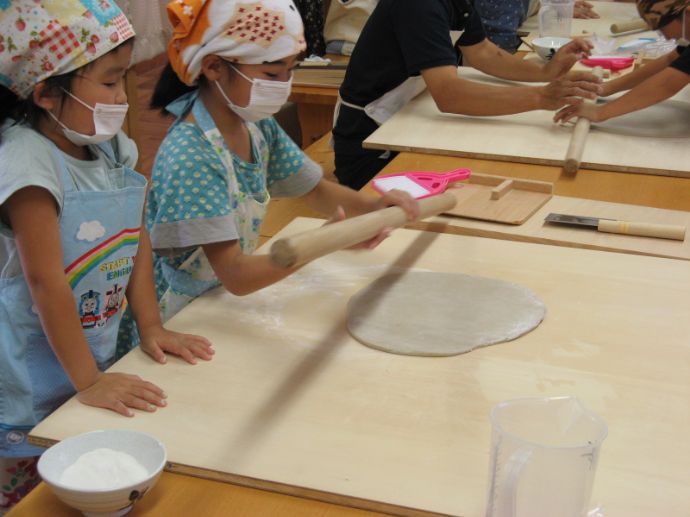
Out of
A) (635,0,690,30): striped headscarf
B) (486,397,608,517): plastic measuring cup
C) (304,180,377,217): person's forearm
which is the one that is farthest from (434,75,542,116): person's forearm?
(486,397,608,517): plastic measuring cup

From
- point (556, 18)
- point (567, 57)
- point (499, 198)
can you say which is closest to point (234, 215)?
point (499, 198)

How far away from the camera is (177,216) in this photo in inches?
51.7

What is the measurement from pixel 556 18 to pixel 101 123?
8.64 feet

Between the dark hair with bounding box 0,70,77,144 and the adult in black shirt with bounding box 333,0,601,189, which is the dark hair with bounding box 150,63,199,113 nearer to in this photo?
the dark hair with bounding box 0,70,77,144

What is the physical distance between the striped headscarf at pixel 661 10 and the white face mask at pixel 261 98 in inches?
46.2

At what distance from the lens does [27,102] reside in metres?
1.19

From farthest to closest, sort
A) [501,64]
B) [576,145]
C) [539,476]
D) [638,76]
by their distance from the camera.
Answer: [501,64] < [638,76] < [576,145] < [539,476]

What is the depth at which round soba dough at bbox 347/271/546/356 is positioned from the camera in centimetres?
119

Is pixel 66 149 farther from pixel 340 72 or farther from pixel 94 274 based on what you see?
pixel 340 72

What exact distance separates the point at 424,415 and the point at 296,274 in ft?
1.57

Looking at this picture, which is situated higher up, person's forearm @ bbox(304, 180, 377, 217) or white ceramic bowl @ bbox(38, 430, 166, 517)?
white ceramic bowl @ bbox(38, 430, 166, 517)

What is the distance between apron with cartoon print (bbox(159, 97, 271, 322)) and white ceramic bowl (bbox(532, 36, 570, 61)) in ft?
6.32

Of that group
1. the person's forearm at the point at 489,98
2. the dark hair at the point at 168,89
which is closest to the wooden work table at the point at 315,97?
the person's forearm at the point at 489,98

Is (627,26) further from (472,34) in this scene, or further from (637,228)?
(637,228)
